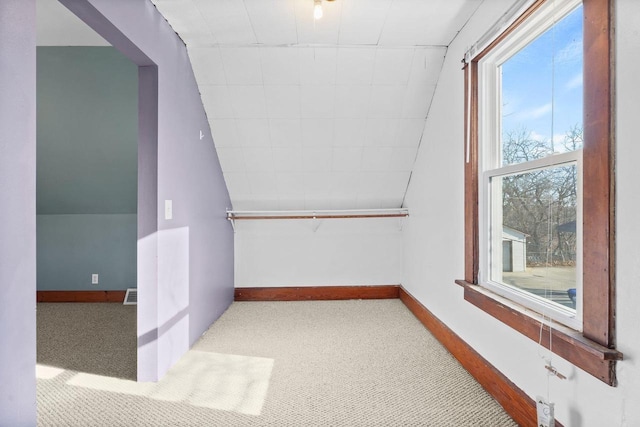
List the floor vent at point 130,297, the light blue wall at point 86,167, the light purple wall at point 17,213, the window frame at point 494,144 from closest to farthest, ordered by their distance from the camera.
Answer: the light purple wall at point 17,213 < the window frame at point 494,144 < the light blue wall at point 86,167 < the floor vent at point 130,297

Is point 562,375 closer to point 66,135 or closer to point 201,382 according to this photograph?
point 201,382

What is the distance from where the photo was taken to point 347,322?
9.04 ft

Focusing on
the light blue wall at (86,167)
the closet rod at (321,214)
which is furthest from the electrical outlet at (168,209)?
the closet rod at (321,214)

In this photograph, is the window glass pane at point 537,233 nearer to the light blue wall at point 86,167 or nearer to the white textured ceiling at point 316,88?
the white textured ceiling at point 316,88

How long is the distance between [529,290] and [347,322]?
153 cm

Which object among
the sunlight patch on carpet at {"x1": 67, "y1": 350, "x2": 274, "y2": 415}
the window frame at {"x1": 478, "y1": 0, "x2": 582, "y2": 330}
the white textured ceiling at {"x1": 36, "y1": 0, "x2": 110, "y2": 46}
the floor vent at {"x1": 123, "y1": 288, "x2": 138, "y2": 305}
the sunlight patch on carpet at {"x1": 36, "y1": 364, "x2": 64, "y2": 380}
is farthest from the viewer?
the floor vent at {"x1": 123, "y1": 288, "x2": 138, "y2": 305}

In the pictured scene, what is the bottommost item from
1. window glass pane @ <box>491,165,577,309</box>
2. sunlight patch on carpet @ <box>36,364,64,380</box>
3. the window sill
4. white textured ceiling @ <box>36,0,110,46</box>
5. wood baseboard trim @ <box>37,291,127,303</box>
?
sunlight patch on carpet @ <box>36,364,64,380</box>

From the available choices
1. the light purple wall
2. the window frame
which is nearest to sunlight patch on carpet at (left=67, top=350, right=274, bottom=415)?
the light purple wall

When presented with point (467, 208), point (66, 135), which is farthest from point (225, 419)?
point (66, 135)

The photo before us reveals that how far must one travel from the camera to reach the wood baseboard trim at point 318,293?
11.3 feet

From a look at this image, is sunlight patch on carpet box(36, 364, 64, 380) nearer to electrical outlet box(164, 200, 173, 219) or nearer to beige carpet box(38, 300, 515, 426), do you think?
beige carpet box(38, 300, 515, 426)

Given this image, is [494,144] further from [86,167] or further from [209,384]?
[86,167]

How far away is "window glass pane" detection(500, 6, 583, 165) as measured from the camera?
1237 mm

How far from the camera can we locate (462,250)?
79.7 inches
